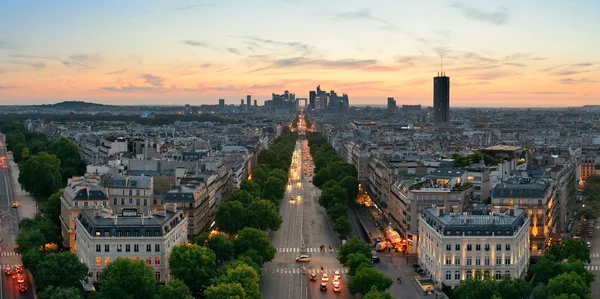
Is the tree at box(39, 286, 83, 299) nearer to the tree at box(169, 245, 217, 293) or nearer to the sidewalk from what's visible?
the tree at box(169, 245, 217, 293)

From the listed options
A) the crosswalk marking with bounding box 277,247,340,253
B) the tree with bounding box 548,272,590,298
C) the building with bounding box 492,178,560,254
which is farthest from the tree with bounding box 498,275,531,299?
the crosswalk marking with bounding box 277,247,340,253

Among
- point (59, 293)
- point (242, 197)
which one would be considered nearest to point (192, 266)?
point (59, 293)

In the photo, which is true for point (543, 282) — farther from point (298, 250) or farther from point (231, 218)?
point (231, 218)

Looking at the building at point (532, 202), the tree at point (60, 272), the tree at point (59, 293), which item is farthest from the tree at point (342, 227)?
the tree at point (59, 293)

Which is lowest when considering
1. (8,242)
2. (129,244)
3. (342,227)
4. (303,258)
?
(303,258)

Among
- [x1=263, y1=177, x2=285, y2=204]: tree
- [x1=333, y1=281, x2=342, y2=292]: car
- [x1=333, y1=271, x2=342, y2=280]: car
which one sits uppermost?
[x1=263, y1=177, x2=285, y2=204]: tree

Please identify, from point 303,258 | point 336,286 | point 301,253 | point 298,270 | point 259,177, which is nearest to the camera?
point 336,286
